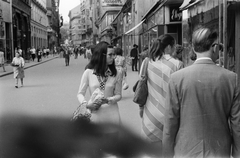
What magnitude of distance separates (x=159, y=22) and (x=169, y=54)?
15160 millimetres

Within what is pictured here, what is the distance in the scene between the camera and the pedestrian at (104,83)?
3822 mm

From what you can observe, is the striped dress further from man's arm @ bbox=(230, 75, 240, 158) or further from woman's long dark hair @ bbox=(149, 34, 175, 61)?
man's arm @ bbox=(230, 75, 240, 158)

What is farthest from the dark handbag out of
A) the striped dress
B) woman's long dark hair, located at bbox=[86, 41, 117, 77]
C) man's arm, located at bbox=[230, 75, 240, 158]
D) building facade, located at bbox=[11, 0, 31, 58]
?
building facade, located at bbox=[11, 0, 31, 58]

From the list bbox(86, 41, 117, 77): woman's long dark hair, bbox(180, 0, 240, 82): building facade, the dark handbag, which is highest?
bbox(180, 0, 240, 82): building facade

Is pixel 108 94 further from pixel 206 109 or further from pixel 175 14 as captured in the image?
pixel 175 14

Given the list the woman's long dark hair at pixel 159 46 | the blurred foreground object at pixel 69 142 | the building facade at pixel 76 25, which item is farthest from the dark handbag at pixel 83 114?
the building facade at pixel 76 25

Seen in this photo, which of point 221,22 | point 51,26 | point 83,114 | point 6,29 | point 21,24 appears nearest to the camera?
point 83,114

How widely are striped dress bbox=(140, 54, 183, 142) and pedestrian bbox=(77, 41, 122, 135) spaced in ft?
1.02

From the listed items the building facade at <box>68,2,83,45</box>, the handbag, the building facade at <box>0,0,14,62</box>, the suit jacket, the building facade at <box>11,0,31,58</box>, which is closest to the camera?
the suit jacket

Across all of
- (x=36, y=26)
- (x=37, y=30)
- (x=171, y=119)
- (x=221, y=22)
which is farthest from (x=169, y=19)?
(x=37, y=30)

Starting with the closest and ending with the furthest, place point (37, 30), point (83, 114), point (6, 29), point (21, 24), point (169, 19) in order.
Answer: point (83, 114)
point (169, 19)
point (6, 29)
point (21, 24)
point (37, 30)

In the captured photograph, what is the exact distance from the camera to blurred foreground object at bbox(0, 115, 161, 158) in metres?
3.84

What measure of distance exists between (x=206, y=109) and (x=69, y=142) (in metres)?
2.92

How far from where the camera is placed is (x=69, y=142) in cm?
512
